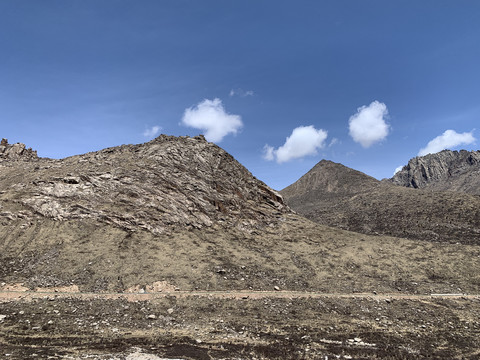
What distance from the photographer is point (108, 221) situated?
124ft

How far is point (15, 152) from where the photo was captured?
61.4 meters

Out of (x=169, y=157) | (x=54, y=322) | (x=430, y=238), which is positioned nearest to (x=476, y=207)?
(x=430, y=238)

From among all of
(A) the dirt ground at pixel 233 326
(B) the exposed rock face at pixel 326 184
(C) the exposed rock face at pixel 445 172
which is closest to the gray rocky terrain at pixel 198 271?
(A) the dirt ground at pixel 233 326

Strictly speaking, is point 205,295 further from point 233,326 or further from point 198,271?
point 233,326

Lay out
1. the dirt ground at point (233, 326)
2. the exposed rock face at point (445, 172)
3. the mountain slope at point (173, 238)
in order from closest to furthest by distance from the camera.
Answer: the dirt ground at point (233, 326) < the mountain slope at point (173, 238) < the exposed rock face at point (445, 172)

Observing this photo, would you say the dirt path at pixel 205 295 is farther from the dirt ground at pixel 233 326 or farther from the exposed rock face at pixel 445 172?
the exposed rock face at pixel 445 172

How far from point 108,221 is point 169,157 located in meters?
17.2

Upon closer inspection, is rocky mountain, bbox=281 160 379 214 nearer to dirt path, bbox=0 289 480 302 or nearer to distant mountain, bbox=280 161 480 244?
distant mountain, bbox=280 161 480 244

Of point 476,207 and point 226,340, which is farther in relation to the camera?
point 476,207

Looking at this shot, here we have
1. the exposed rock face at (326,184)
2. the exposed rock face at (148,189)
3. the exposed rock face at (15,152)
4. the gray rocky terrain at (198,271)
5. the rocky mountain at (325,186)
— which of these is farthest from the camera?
the exposed rock face at (326,184)

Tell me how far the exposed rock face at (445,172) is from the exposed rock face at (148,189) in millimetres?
146205

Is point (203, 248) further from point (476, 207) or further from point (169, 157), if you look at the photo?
point (476, 207)

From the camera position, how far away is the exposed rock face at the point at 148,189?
3822 centimetres

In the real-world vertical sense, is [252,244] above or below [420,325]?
above
